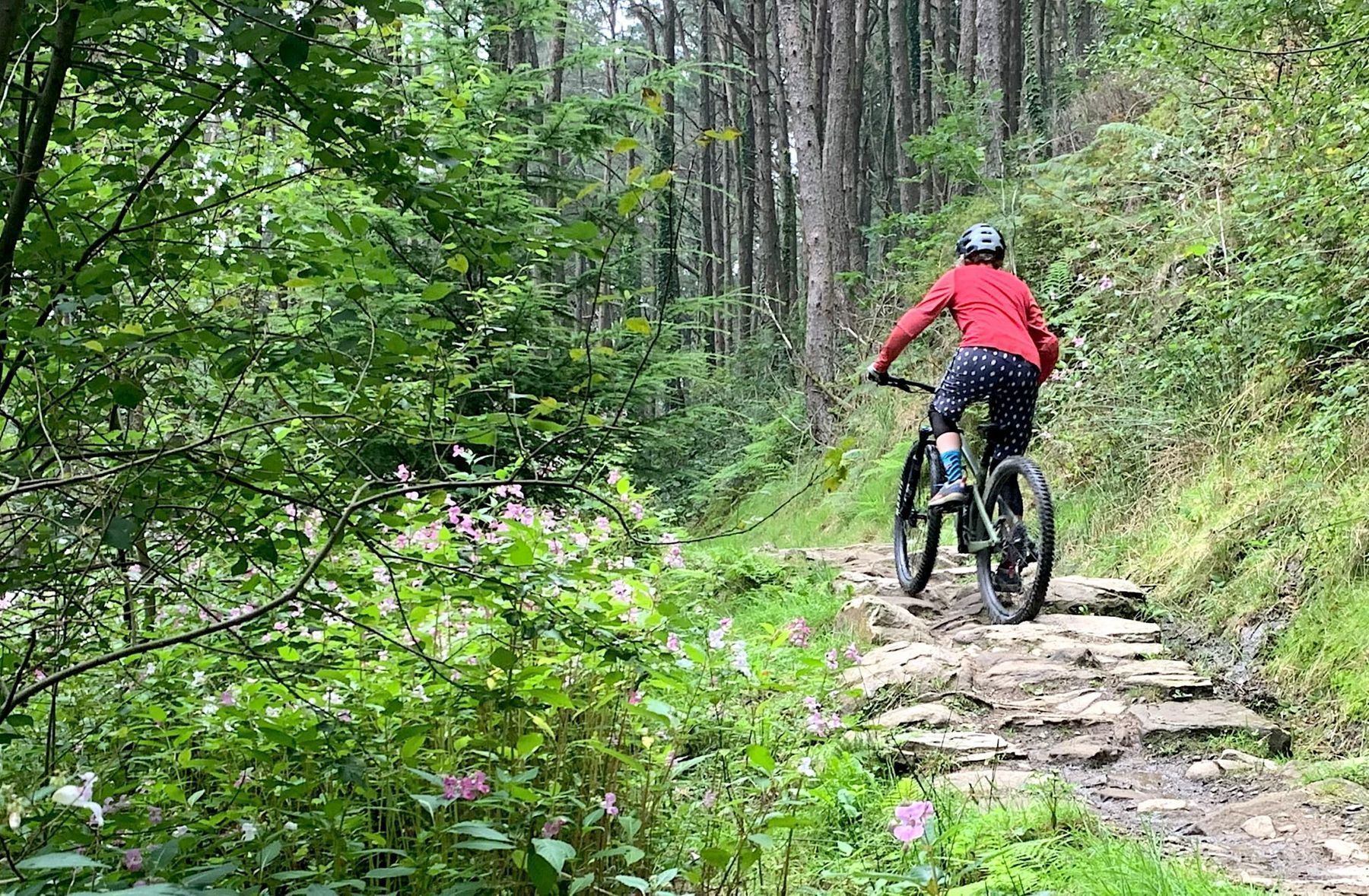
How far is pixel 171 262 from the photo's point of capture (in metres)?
2.46

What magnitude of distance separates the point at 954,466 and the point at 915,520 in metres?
0.75

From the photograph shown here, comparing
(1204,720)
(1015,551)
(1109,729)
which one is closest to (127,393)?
(1109,729)

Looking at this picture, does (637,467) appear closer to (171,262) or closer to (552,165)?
(552,165)

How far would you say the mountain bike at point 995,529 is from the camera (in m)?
5.01

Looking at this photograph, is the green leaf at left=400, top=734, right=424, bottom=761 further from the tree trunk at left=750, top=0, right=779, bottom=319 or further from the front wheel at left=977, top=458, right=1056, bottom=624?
the tree trunk at left=750, top=0, right=779, bottom=319

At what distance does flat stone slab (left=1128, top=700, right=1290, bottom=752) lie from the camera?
3727mm

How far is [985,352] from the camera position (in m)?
5.39

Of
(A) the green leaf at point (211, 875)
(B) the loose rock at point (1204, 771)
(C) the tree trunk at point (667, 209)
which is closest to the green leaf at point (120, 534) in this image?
(A) the green leaf at point (211, 875)

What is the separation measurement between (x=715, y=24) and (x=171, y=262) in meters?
35.5

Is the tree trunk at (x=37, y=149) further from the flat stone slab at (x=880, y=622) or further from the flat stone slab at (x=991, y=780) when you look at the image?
the flat stone slab at (x=880, y=622)

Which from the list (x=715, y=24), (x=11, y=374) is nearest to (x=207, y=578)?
(x=11, y=374)

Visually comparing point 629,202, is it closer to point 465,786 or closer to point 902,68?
point 465,786

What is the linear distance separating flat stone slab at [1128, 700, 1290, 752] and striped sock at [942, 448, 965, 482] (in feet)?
5.92

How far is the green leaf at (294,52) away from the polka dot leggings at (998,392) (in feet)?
13.7
